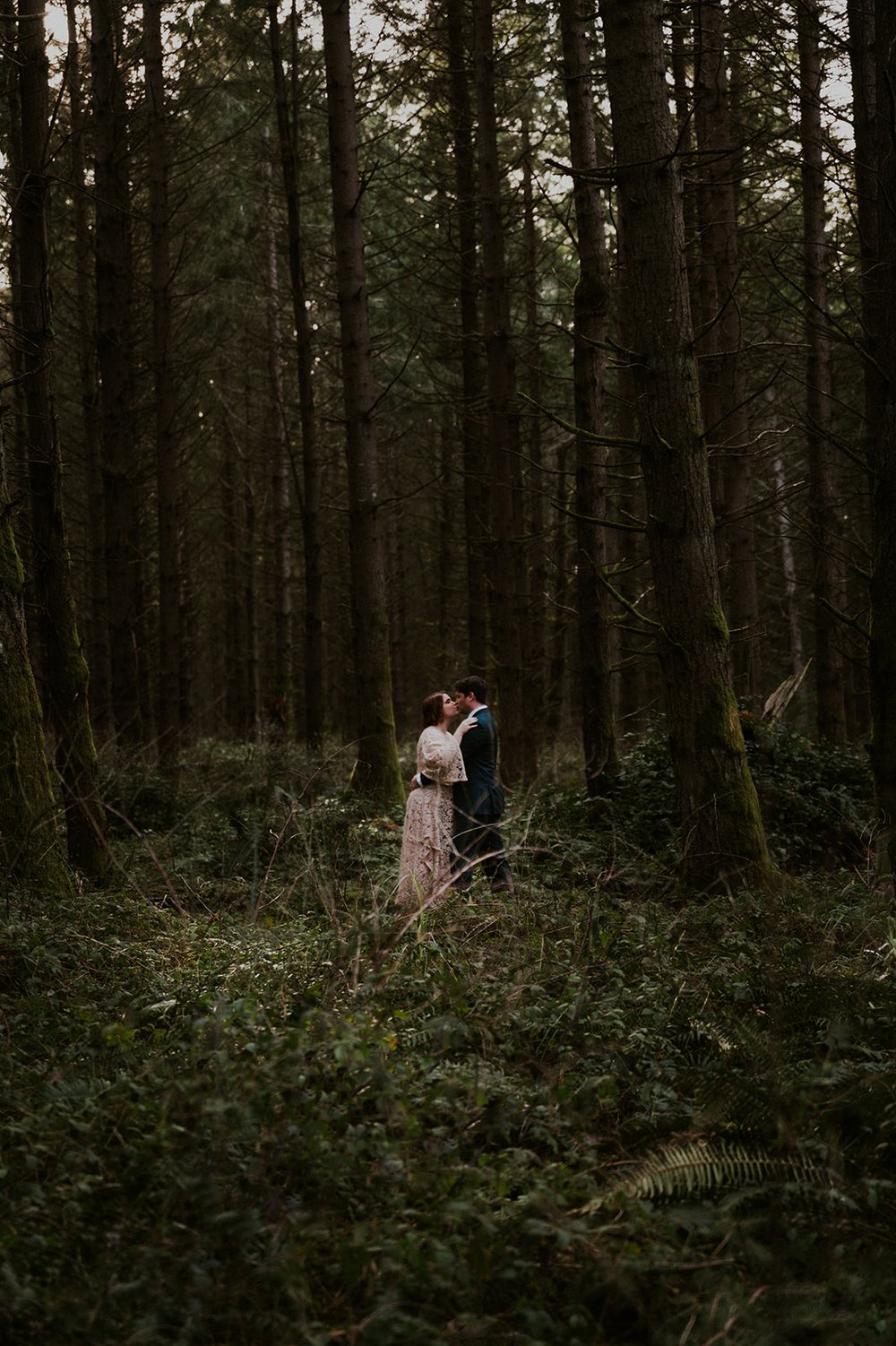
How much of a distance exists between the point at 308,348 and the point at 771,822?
964 centimetres

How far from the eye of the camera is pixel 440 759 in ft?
28.2

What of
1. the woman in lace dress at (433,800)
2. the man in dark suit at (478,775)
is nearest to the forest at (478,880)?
the man in dark suit at (478,775)

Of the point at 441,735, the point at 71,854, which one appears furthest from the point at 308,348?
the point at 71,854

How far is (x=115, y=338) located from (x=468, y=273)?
4.62 metres

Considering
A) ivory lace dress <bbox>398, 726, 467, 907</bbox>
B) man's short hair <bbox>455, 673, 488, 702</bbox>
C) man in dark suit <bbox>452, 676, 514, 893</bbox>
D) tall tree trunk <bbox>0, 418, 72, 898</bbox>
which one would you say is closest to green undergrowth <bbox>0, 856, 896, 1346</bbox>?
tall tree trunk <bbox>0, 418, 72, 898</bbox>

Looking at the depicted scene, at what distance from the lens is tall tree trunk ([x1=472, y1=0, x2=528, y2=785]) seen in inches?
496

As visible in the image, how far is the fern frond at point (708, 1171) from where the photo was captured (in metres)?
3.60

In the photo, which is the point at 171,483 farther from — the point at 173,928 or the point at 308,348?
the point at 173,928

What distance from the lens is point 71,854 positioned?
773 centimetres

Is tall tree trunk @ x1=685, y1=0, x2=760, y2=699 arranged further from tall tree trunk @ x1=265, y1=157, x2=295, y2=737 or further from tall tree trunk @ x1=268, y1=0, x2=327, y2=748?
tall tree trunk @ x1=265, y1=157, x2=295, y2=737

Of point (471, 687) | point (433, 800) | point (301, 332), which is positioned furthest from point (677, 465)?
point (301, 332)

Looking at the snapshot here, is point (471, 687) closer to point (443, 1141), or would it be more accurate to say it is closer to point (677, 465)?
point (677, 465)

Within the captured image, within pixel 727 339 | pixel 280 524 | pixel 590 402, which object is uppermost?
pixel 727 339

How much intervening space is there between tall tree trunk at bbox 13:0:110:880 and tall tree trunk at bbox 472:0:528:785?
210 inches
